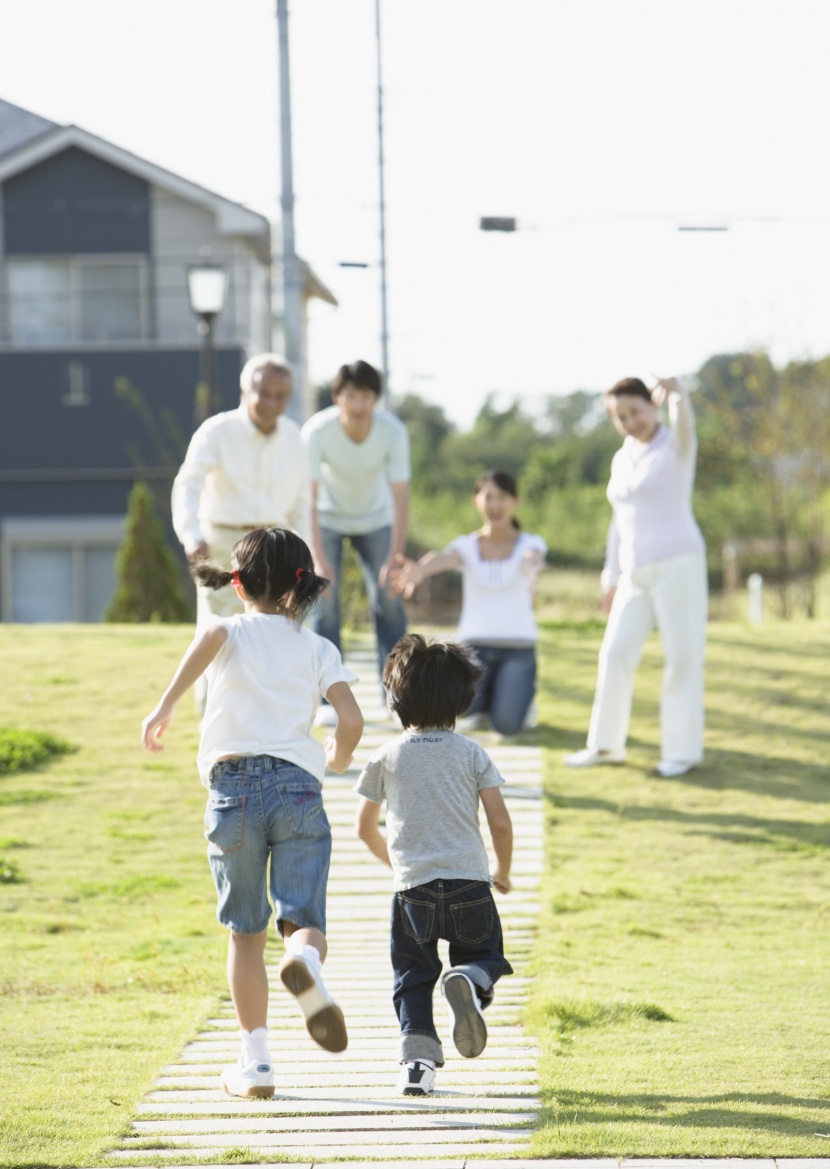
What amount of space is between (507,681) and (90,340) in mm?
19957

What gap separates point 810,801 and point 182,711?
4197 millimetres

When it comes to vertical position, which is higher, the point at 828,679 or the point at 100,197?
the point at 100,197

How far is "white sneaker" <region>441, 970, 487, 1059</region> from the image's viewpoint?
4355mm

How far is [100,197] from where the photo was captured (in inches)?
1131

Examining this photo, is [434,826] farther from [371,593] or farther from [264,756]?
[371,593]

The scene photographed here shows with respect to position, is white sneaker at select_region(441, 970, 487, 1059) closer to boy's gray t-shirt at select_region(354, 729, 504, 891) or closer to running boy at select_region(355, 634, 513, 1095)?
running boy at select_region(355, 634, 513, 1095)

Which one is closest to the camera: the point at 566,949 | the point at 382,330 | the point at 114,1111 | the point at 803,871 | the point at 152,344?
the point at 114,1111

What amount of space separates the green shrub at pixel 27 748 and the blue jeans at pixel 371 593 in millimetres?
1791

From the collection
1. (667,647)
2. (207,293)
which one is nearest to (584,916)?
(667,647)

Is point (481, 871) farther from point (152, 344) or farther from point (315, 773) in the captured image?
point (152, 344)

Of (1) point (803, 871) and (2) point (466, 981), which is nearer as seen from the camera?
(2) point (466, 981)

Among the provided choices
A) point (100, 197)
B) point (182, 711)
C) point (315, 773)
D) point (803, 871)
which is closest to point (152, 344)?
point (100, 197)

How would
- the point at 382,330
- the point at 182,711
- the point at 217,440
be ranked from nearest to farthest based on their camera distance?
the point at 217,440
the point at 182,711
the point at 382,330

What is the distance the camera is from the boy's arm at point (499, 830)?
15.6 feet
